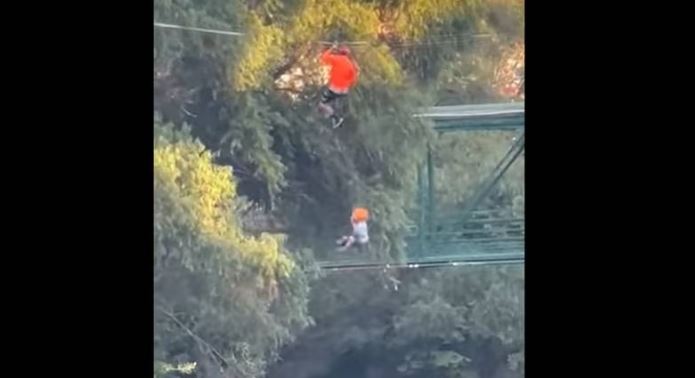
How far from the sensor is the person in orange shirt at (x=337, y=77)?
112cm

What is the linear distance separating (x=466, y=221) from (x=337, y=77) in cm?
23

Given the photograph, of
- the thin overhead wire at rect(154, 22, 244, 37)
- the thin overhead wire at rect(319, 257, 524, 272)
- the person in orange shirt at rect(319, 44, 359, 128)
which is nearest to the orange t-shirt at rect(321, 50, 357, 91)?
the person in orange shirt at rect(319, 44, 359, 128)

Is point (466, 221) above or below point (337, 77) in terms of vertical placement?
below

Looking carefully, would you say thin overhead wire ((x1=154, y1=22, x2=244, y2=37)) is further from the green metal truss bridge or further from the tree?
the green metal truss bridge

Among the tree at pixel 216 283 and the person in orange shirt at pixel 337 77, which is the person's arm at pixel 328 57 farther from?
the tree at pixel 216 283

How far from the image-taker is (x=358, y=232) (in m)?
1.13

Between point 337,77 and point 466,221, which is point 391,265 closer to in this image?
point 466,221

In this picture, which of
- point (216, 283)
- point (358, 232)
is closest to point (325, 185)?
point (358, 232)

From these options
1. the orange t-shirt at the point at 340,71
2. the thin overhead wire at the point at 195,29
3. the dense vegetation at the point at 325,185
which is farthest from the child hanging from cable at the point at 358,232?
the thin overhead wire at the point at 195,29

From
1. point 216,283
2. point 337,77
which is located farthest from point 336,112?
point 216,283

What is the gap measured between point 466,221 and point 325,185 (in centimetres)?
18

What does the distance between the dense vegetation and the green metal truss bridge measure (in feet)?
0.04

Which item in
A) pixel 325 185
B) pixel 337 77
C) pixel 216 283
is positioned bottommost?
pixel 216 283
